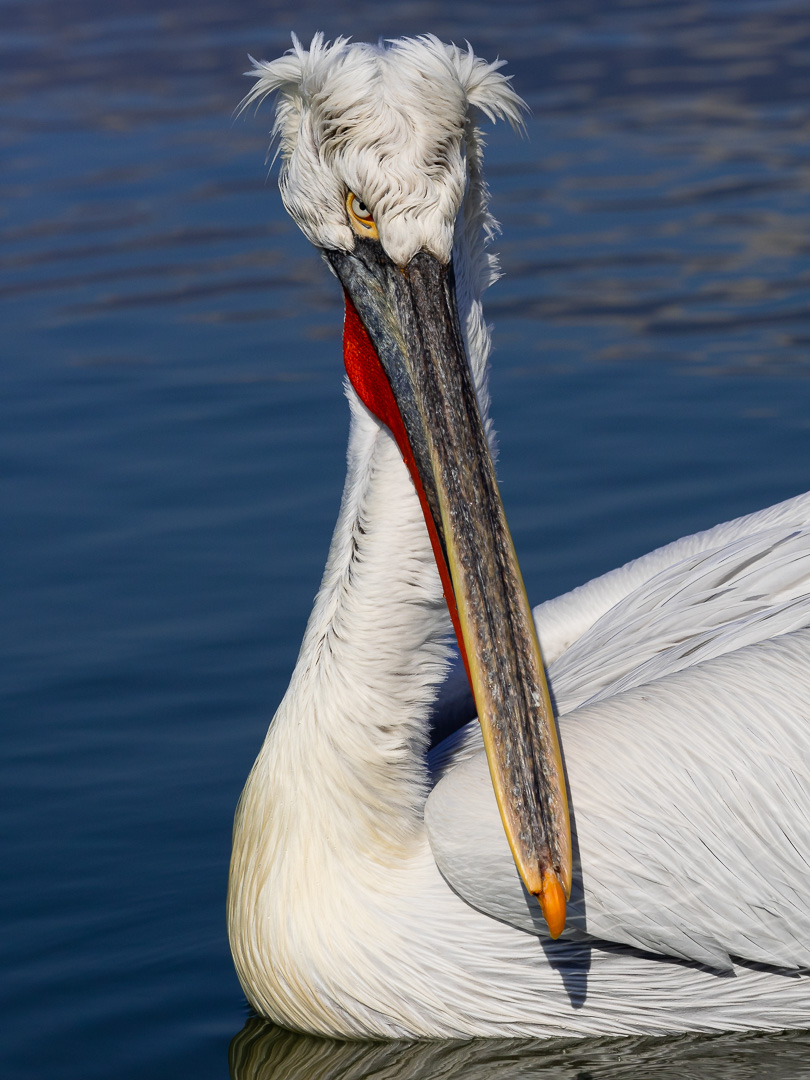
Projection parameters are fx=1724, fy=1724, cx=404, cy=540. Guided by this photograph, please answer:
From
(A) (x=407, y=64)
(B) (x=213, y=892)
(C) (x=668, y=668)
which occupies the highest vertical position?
(A) (x=407, y=64)

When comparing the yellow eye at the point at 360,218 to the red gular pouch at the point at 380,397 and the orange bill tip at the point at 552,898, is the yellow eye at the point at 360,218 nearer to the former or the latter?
the red gular pouch at the point at 380,397

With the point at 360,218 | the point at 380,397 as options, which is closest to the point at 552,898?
the point at 380,397

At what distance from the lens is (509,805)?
2.97 metres

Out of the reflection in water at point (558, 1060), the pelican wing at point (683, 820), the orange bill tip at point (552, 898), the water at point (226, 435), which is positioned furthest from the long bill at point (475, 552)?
the water at point (226, 435)

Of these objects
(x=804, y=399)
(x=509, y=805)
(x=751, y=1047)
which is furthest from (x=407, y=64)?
(x=804, y=399)

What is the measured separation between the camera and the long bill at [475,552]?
9.75 ft

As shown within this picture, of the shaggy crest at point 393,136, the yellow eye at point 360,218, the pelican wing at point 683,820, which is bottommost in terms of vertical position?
the pelican wing at point 683,820

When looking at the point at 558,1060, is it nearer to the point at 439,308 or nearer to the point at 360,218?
the point at 439,308

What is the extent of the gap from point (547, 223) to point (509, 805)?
613 centimetres

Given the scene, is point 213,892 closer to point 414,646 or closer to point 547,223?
point 414,646

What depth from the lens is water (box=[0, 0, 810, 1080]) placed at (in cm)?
389

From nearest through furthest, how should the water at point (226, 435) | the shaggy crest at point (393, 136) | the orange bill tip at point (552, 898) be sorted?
1. the orange bill tip at point (552, 898)
2. the shaggy crest at point (393, 136)
3. the water at point (226, 435)

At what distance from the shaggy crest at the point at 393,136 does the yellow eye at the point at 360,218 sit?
0.02 meters

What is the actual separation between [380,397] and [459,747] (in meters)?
0.81
